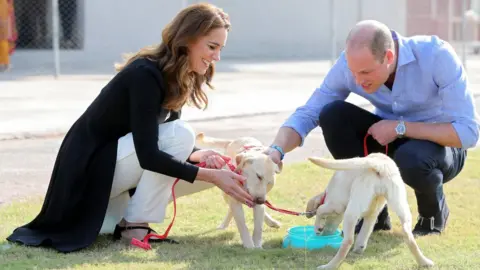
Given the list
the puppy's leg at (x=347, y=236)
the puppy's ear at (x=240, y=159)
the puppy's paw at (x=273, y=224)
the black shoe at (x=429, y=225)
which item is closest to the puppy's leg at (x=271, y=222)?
the puppy's paw at (x=273, y=224)

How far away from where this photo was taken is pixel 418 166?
4195 millimetres

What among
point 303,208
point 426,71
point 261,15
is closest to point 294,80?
point 261,15

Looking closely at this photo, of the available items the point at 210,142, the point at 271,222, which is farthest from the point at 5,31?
the point at 271,222

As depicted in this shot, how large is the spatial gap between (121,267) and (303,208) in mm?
1728

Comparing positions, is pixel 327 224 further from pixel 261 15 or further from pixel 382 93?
pixel 261 15

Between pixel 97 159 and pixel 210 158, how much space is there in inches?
22.0

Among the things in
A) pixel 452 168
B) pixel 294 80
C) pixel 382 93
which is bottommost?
pixel 294 80

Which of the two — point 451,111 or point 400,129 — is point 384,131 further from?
point 451,111

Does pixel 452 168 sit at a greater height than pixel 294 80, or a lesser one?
greater

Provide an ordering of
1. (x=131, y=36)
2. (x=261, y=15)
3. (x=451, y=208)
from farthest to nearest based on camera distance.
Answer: (x=261, y=15) < (x=131, y=36) < (x=451, y=208)

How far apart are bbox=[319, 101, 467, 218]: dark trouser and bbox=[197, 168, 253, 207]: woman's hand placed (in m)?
0.68

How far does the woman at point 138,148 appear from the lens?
159 inches

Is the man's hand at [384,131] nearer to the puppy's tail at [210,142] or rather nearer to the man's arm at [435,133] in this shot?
the man's arm at [435,133]

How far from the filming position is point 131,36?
17.0 metres
